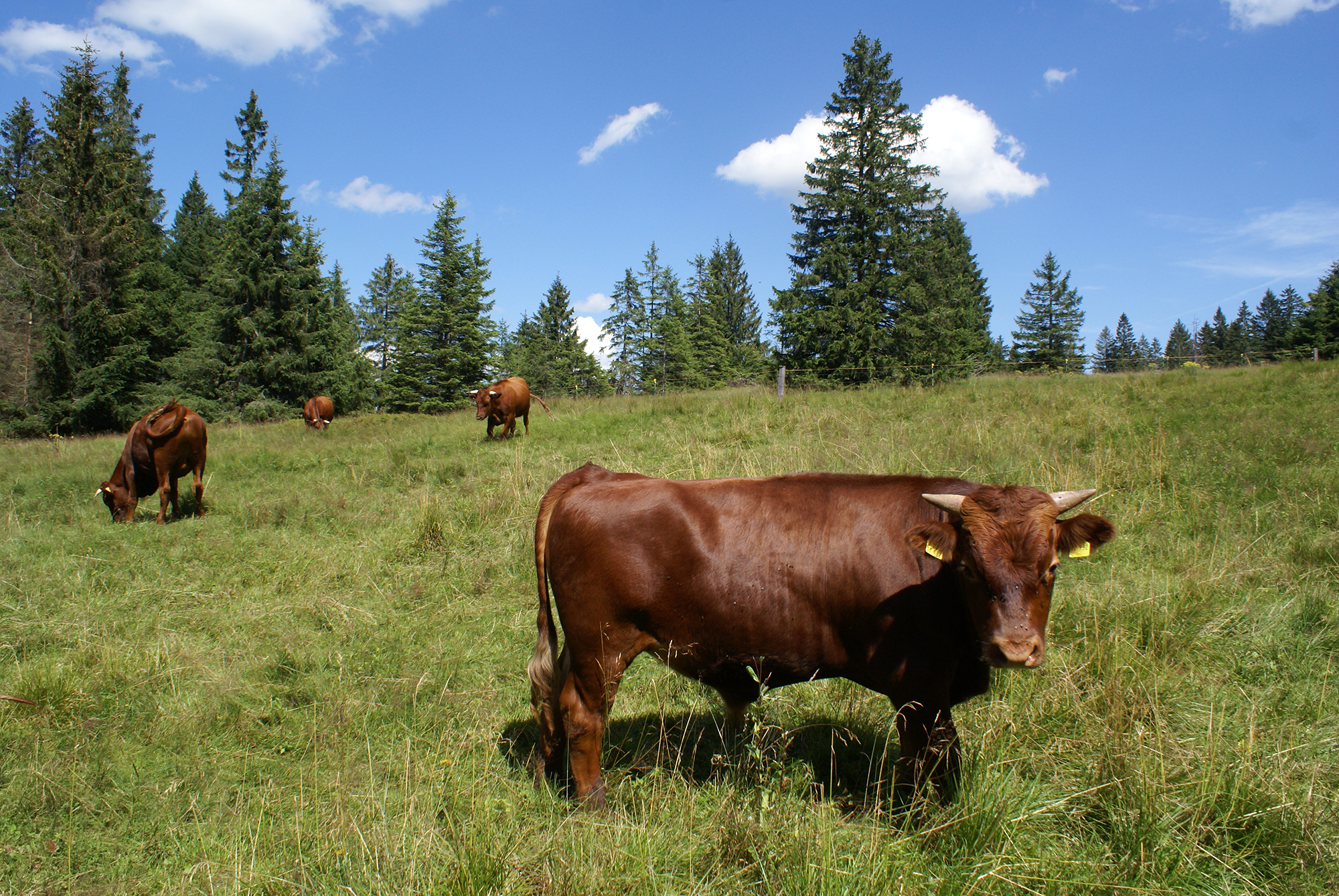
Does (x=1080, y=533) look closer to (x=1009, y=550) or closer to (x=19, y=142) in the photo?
(x=1009, y=550)

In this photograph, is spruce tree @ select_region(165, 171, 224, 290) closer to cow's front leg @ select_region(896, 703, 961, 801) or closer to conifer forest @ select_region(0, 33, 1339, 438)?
conifer forest @ select_region(0, 33, 1339, 438)

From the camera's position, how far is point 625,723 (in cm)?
466

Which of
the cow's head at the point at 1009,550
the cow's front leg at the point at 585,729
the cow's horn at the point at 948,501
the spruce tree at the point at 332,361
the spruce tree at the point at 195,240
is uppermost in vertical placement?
the spruce tree at the point at 195,240

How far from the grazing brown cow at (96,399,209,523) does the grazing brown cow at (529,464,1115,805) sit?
9.86 meters

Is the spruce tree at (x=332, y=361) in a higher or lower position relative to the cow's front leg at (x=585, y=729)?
higher

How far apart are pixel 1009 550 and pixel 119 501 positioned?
1269 cm

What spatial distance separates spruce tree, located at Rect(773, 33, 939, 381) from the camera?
2912cm

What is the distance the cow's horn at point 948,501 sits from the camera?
3301mm

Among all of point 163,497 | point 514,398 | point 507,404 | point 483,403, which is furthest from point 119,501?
point 483,403

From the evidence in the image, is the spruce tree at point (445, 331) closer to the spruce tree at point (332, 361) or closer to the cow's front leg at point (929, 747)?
the spruce tree at point (332, 361)

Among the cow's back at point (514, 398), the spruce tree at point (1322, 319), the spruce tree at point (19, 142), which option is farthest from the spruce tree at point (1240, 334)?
the spruce tree at point (19, 142)

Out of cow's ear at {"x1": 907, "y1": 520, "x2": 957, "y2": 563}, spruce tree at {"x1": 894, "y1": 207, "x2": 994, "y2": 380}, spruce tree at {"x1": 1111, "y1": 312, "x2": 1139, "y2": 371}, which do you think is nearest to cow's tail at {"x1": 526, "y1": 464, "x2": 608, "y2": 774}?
cow's ear at {"x1": 907, "y1": 520, "x2": 957, "y2": 563}

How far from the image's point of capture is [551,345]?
5838 cm

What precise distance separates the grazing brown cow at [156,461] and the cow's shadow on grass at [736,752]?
9.22 metres
